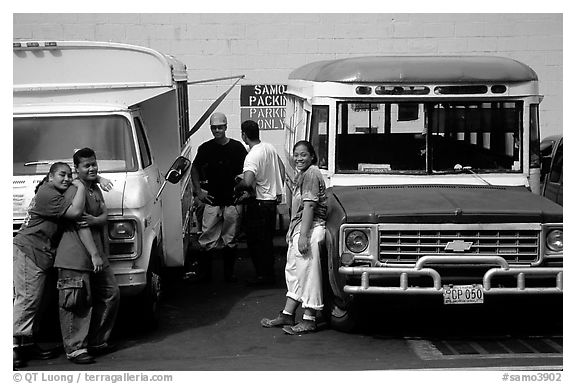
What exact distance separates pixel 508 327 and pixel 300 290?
1.93 m

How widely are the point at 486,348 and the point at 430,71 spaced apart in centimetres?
269

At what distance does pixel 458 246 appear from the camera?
7.64 meters

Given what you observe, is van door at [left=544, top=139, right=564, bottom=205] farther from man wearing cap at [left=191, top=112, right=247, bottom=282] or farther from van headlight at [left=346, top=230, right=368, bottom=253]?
van headlight at [left=346, top=230, right=368, bottom=253]

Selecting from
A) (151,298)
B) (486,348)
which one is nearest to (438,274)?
(486,348)

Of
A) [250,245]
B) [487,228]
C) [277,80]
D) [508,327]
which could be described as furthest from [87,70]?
[277,80]

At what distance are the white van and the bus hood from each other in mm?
→ 1827

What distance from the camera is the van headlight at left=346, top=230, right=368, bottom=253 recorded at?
7.72m

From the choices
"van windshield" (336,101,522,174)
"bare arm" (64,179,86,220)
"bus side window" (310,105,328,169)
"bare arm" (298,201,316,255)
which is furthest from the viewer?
"bus side window" (310,105,328,169)

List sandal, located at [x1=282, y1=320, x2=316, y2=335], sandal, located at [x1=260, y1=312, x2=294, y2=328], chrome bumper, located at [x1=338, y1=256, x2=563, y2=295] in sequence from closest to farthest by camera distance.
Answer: chrome bumper, located at [x1=338, y1=256, x2=563, y2=295]
sandal, located at [x1=282, y1=320, x2=316, y2=335]
sandal, located at [x1=260, y1=312, x2=294, y2=328]

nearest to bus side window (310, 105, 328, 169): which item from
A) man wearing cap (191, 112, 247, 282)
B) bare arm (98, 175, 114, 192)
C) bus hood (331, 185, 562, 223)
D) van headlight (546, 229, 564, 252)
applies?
bus hood (331, 185, 562, 223)

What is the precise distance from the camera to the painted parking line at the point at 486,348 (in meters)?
7.43

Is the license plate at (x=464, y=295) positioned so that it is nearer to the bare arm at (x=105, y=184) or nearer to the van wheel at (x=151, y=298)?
the van wheel at (x=151, y=298)

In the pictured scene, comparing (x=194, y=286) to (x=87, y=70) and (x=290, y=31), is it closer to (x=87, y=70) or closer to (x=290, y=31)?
(x=87, y=70)

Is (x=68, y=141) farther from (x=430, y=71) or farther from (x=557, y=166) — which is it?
(x=557, y=166)
